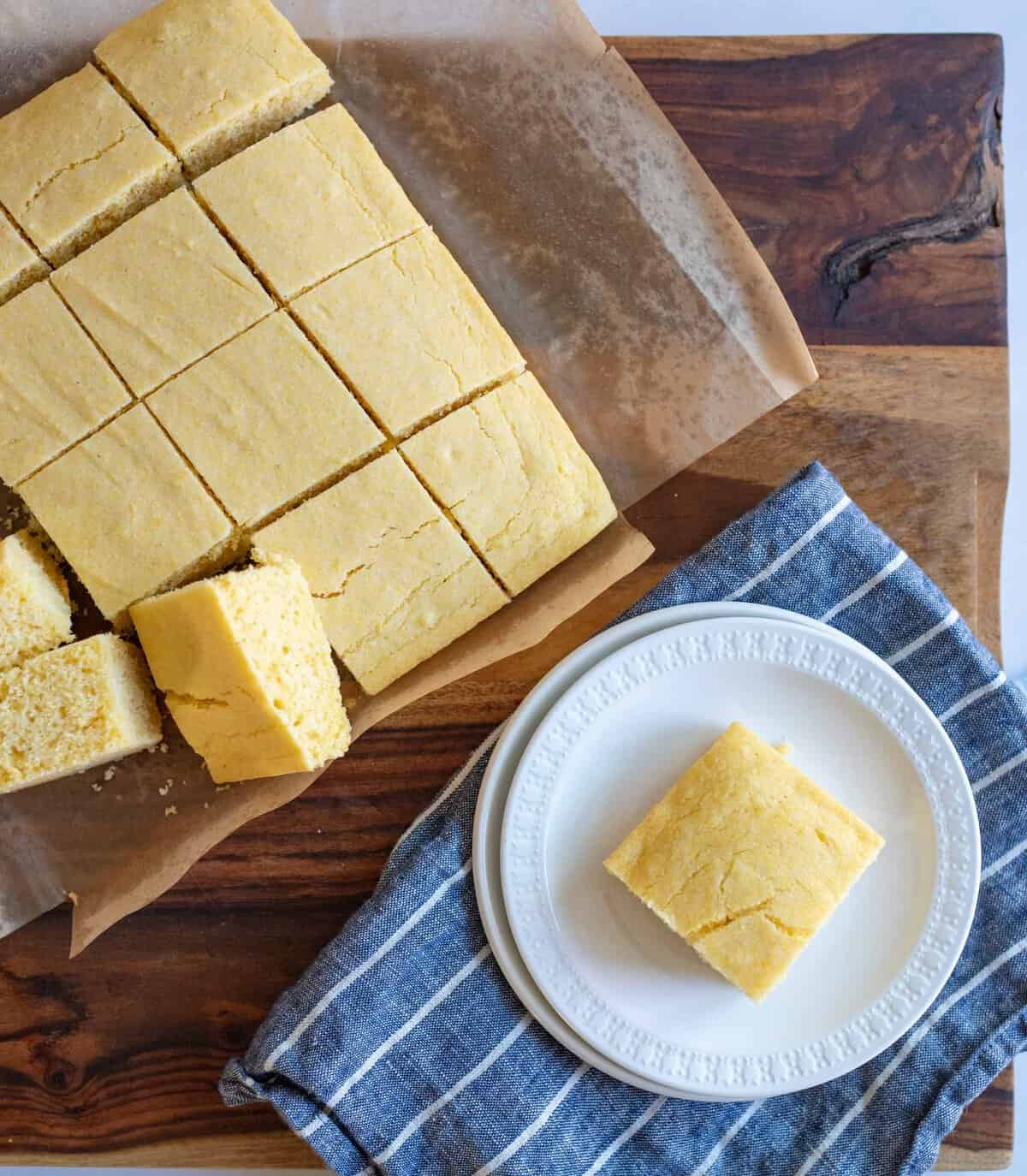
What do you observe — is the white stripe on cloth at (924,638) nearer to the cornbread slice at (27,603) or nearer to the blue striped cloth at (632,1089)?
the blue striped cloth at (632,1089)

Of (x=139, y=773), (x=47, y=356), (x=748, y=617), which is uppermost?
(x=47, y=356)

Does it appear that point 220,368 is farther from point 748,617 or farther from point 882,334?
point 882,334

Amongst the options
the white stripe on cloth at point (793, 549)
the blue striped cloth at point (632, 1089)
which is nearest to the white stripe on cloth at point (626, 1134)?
the blue striped cloth at point (632, 1089)

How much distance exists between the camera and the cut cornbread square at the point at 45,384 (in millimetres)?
2752

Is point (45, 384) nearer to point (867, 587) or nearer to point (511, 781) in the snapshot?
point (511, 781)

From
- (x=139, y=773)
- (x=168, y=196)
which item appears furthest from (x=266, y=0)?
(x=139, y=773)

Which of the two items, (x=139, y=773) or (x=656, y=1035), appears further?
(x=139, y=773)

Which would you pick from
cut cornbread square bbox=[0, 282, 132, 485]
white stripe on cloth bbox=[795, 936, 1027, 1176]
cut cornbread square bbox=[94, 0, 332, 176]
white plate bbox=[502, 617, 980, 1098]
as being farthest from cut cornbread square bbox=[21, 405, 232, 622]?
white stripe on cloth bbox=[795, 936, 1027, 1176]

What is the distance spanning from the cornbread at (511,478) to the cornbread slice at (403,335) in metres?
0.07

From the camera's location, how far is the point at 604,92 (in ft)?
9.60

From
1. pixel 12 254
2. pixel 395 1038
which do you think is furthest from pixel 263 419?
pixel 395 1038

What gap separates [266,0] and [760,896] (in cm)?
258

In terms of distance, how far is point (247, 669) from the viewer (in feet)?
8.32

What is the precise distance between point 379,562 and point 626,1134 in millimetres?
1576
